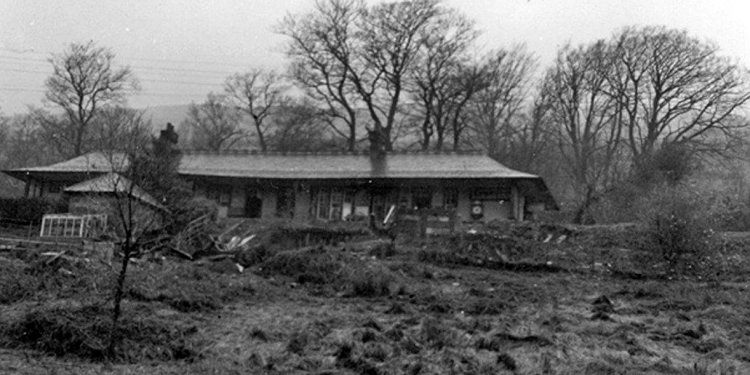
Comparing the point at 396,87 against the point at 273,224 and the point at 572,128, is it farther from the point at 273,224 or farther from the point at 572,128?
the point at 273,224

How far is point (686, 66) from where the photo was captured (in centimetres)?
3362

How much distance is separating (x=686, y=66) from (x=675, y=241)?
21.9 m

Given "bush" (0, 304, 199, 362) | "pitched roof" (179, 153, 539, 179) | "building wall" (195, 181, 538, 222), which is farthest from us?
"pitched roof" (179, 153, 539, 179)

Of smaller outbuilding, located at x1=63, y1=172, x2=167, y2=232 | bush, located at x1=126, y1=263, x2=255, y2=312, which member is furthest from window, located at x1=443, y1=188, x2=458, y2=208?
bush, located at x1=126, y1=263, x2=255, y2=312

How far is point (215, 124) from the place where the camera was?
51344mm

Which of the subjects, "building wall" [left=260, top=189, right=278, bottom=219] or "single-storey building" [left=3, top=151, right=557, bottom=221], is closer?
"single-storey building" [left=3, top=151, right=557, bottom=221]

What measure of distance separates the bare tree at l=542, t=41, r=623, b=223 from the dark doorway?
18351 mm

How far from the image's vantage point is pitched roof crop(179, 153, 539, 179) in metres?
27.2

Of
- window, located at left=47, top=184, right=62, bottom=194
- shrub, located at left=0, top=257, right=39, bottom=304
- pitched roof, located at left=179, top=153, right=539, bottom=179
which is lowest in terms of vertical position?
shrub, located at left=0, top=257, right=39, bottom=304

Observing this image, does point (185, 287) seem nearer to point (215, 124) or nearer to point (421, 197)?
point (421, 197)

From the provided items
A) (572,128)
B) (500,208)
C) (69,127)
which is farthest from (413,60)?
(69,127)

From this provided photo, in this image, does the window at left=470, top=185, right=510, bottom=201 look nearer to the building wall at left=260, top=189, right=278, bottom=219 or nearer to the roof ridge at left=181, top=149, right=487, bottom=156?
the roof ridge at left=181, top=149, right=487, bottom=156

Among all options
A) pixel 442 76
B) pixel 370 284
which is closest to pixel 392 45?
pixel 442 76

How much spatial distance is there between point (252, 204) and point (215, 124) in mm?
22870
